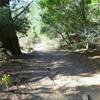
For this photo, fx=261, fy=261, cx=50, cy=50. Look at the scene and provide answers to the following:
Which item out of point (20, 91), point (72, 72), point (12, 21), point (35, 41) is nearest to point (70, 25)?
point (12, 21)

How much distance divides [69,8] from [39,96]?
14.6 m

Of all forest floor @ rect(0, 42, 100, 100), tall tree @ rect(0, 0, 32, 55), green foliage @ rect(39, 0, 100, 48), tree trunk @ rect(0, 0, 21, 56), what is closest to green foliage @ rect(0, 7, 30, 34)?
A: tall tree @ rect(0, 0, 32, 55)

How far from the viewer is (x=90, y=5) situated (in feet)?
68.7

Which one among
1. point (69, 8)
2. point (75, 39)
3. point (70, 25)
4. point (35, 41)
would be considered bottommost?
point (35, 41)

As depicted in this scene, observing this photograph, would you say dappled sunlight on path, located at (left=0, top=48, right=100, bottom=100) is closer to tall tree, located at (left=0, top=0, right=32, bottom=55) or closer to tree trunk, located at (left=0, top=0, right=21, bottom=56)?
tall tree, located at (left=0, top=0, right=32, bottom=55)

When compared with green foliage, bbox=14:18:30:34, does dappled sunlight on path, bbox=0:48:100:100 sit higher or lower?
lower

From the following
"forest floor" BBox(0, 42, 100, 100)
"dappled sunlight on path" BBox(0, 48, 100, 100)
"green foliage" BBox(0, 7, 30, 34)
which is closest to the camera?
"forest floor" BBox(0, 42, 100, 100)

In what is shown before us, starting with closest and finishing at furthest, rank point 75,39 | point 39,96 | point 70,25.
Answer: point 39,96
point 70,25
point 75,39

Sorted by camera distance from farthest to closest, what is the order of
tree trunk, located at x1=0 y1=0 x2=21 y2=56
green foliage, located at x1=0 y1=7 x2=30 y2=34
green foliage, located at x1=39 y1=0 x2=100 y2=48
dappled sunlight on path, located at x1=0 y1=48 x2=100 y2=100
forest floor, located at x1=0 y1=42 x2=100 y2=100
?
green foliage, located at x1=39 y1=0 x2=100 y2=48 < tree trunk, located at x1=0 y1=0 x2=21 y2=56 < green foliage, located at x1=0 y1=7 x2=30 y2=34 < dappled sunlight on path, located at x1=0 y1=48 x2=100 y2=100 < forest floor, located at x1=0 y1=42 x2=100 y2=100

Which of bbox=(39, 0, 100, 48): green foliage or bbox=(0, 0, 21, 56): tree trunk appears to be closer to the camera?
bbox=(0, 0, 21, 56): tree trunk

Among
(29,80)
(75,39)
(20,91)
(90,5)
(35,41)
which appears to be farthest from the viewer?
(35,41)

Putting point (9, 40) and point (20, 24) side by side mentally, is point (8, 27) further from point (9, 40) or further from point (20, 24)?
point (9, 40)

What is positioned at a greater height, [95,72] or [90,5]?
[90,5]

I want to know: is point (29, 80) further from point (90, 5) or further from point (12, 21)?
point (90, 5)
